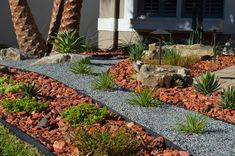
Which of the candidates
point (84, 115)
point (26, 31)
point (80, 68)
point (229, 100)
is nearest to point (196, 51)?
point (80, 68)

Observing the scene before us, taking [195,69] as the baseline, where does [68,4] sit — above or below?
above

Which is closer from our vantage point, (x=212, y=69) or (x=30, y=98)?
(x=30, y=98)

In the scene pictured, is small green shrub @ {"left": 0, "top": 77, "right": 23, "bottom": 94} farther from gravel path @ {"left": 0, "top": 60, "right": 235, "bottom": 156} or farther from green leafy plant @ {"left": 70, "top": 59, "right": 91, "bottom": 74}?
green leafy plant @ {"left": 70, "top": 59, "right": 91, "bottom": 74}

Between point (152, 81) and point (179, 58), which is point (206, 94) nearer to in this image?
point (152, 81)

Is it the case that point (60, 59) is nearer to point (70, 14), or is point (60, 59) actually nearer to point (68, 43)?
point (68, 43)

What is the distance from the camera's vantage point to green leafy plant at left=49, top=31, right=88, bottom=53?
524 inches

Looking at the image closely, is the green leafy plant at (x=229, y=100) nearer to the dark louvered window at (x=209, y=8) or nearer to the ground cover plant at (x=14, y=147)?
the ground cover plant at (x=14, y=147)

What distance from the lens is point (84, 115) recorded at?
714cm

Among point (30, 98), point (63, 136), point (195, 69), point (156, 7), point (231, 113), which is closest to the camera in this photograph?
point (63, 136)

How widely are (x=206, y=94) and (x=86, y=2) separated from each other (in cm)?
1261

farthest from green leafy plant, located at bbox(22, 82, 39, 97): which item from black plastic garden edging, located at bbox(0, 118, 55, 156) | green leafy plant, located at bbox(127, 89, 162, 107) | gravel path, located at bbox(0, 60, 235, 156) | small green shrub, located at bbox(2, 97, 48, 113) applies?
green leafy plant, located at bbox(127, 89, 162, 107)

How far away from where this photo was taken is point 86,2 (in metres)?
20.5

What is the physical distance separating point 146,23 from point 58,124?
9933 mm

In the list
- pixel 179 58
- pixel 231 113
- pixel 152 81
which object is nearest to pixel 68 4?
pixel 179 58
